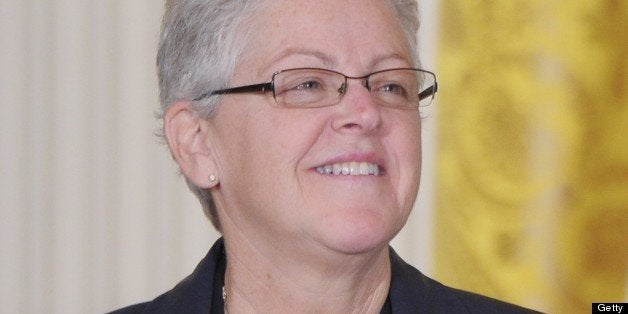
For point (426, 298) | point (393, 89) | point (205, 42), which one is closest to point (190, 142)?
point (205, 42)

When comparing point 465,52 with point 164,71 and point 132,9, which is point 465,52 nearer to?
point 132,9

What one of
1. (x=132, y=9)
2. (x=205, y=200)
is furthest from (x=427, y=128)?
(x=205, y=200)

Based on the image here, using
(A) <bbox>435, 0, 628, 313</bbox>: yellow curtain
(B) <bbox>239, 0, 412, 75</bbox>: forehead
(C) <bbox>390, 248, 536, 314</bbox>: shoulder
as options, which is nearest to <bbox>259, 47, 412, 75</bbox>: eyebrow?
(B) <bbox>239, 0, 412, 75</bbox>: forehead

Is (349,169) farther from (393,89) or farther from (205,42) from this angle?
(205,42)

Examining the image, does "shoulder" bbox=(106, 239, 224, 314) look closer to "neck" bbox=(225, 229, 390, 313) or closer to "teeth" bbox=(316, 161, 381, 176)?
"neck" bbox=(225, 229, 390, 313)

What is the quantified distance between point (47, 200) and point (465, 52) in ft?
4.75

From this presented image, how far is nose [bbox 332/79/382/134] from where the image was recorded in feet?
7.77

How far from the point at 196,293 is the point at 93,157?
143 centimetres

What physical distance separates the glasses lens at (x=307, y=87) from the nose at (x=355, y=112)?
0.02 meters

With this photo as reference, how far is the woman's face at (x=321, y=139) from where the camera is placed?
93.4 inches

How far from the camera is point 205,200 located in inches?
109

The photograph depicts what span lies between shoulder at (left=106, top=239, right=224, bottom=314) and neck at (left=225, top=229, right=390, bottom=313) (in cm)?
9

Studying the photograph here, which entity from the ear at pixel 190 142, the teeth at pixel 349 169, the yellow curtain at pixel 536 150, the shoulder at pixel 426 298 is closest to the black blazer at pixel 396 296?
the shoulder at pixel 426 298

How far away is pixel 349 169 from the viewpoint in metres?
2.38
